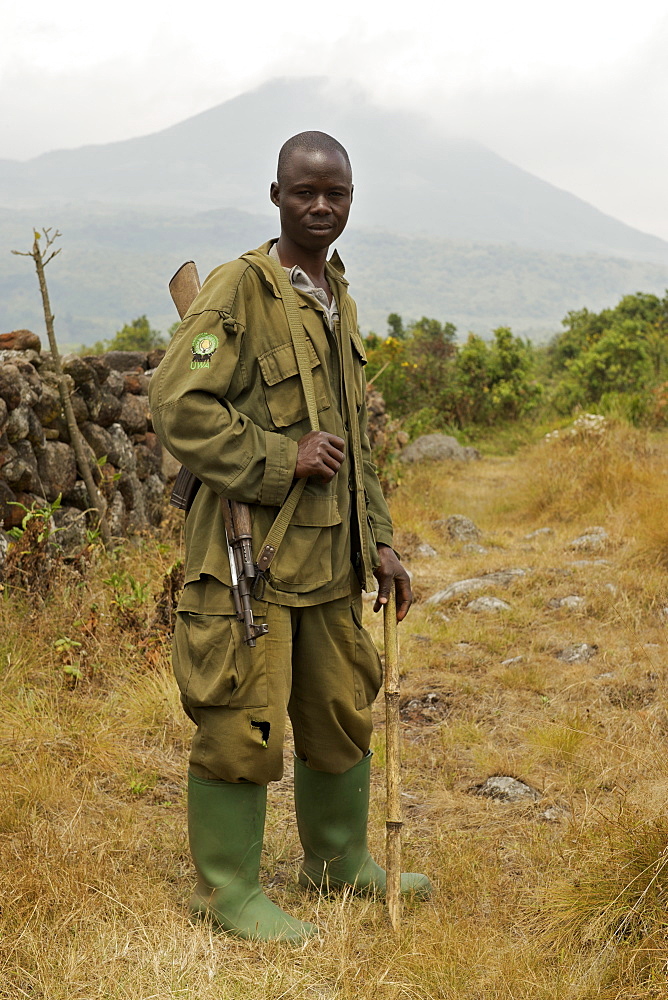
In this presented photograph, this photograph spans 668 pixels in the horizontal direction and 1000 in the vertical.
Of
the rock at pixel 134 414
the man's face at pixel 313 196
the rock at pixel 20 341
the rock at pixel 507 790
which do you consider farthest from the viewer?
the rock at pixel 134 414

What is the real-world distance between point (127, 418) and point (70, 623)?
7.25 ft

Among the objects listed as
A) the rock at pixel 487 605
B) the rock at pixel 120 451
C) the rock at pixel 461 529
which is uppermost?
the rock at pixel 120 451

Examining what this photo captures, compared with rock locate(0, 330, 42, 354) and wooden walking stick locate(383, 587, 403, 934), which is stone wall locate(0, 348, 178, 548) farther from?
wooden walking stick locate(383, 587, 403, 934)

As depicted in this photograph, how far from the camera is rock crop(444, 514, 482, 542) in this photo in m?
7.44

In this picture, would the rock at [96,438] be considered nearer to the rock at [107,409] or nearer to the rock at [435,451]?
the rock at [107,409]

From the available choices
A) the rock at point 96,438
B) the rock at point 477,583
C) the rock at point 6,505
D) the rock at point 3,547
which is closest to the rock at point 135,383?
the rock at point 96,438

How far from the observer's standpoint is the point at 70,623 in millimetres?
4324

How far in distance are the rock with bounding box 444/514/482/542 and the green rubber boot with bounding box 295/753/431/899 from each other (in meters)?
4.85

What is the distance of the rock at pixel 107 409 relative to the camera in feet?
19.2

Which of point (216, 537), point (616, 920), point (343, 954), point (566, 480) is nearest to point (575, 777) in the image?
point (616, 920)

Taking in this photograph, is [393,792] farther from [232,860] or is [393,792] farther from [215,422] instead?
[215,422]

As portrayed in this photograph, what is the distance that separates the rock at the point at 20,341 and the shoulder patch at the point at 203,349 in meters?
3.67

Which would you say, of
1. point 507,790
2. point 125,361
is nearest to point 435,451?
point 125,361

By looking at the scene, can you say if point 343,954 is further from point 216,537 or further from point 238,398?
point 238,398
